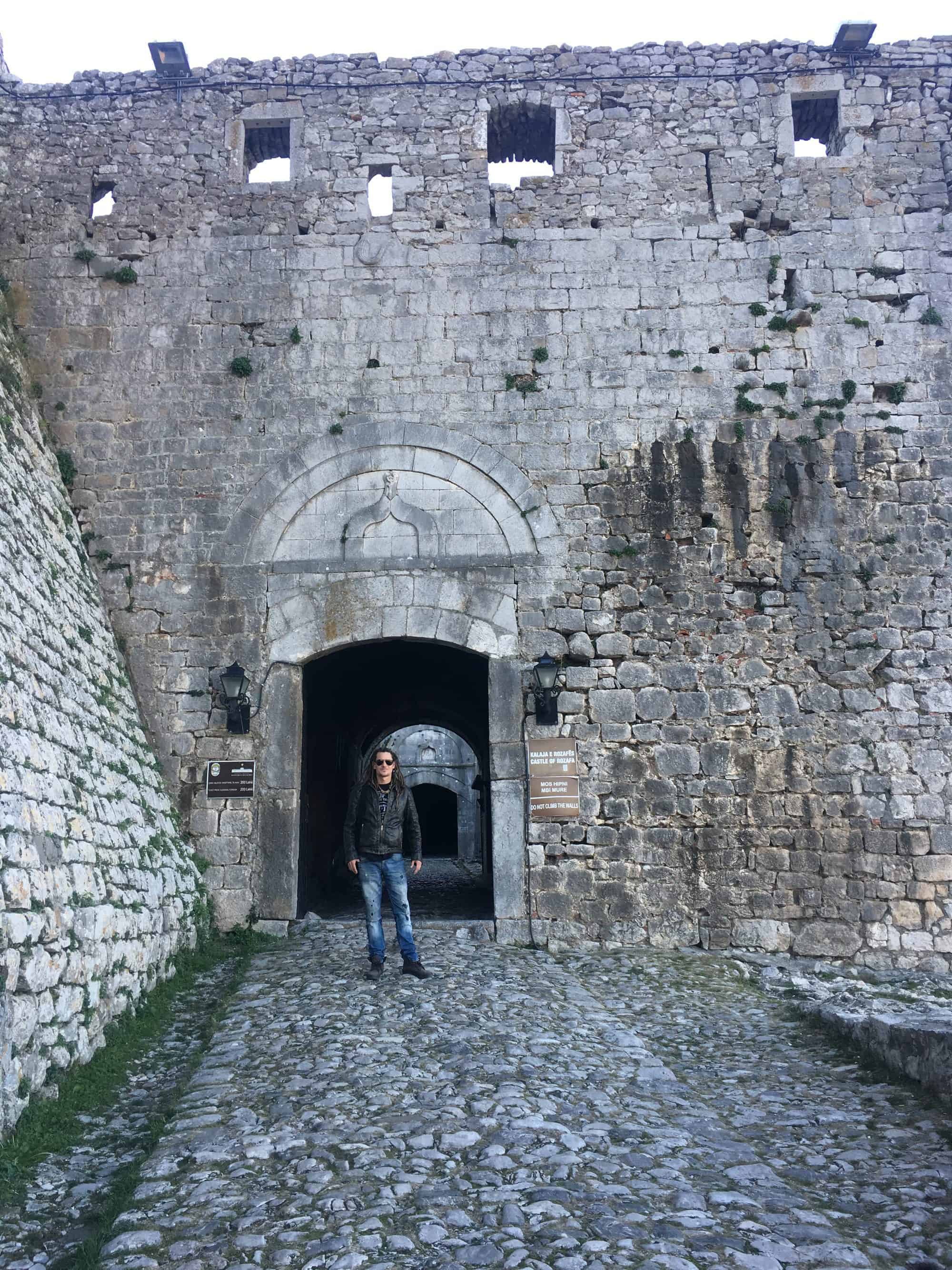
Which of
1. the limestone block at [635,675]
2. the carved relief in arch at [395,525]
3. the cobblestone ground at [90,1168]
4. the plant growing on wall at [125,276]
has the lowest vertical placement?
the cobblestone ground at [90,1168]

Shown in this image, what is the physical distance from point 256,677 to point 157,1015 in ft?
10.4

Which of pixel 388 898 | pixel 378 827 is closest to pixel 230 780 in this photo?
pixel 378 827

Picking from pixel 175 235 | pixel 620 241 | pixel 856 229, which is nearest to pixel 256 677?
pixel 175 235

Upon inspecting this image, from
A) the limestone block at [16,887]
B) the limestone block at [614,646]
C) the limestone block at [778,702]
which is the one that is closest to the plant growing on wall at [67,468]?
the limestone block at [614,646]

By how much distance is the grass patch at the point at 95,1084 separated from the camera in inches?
153

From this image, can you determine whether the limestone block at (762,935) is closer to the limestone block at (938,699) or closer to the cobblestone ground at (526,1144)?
the cobblestone ground at (526,1144)

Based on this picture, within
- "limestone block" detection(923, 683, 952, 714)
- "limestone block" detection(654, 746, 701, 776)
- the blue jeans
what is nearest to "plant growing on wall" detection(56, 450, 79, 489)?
the blue jeans

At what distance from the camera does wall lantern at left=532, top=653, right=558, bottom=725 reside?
8078mm

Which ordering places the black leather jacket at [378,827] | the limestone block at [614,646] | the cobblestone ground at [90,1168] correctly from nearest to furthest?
the cobblestone ground at [90,1168]
the black leather jacket at [378,827]
the limestone block at [614,646]

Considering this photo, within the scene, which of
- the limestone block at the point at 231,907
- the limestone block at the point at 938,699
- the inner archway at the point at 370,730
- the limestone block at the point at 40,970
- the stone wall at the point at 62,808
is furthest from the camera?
the inner archway at the point at 370,730

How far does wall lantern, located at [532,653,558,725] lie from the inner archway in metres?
0.92

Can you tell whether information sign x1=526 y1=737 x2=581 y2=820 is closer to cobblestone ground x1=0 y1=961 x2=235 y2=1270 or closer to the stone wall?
the stone wall

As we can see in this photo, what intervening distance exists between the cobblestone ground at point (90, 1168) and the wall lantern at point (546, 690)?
366 centimetres

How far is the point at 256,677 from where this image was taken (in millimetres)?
8438
